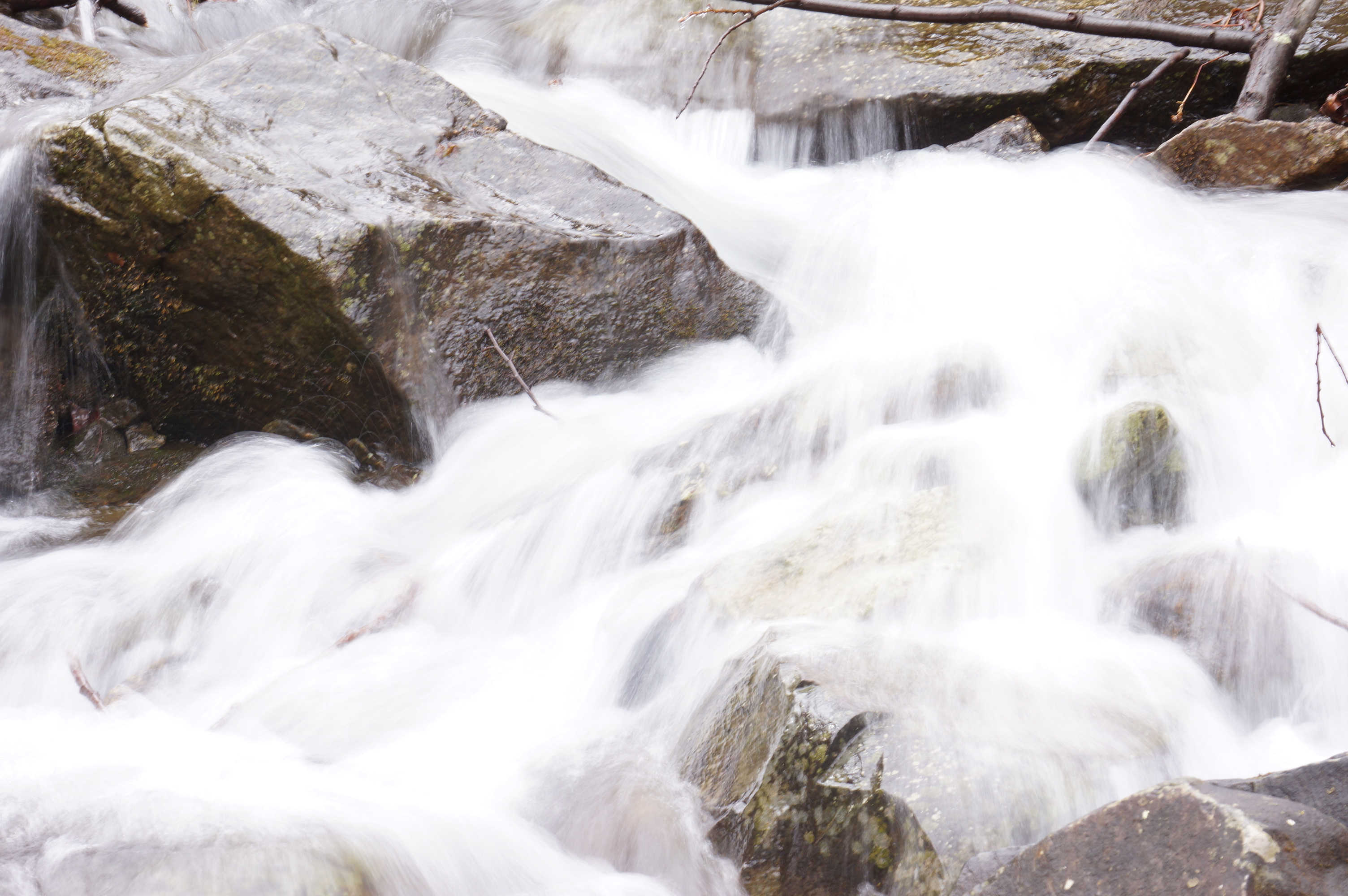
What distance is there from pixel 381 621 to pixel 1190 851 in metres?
2.63

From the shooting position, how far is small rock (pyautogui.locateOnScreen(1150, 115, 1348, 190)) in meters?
4.49

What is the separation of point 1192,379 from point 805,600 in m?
1.93

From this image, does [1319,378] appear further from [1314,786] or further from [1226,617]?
[1314,786]

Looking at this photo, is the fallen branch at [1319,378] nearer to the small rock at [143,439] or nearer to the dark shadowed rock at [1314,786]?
the dark shadowed rock at [1314,786]

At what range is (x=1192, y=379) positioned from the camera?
349 cm

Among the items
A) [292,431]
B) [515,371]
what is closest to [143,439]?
[292,431]

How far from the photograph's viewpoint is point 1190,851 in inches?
54.1

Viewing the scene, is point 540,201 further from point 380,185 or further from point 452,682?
point 452,682

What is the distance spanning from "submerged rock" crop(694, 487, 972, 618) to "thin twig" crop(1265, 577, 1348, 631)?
0.78 m

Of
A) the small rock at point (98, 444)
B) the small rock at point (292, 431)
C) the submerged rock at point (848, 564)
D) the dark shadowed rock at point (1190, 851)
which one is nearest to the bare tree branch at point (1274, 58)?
the submerged rock at point (848, 564)

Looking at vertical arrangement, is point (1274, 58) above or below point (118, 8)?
above

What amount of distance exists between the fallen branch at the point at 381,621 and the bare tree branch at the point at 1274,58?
4.78 m

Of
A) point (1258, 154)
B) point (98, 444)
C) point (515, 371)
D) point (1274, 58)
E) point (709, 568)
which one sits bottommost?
point (98, 444)

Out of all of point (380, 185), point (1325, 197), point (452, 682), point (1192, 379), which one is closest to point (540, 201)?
point (380, 185)
